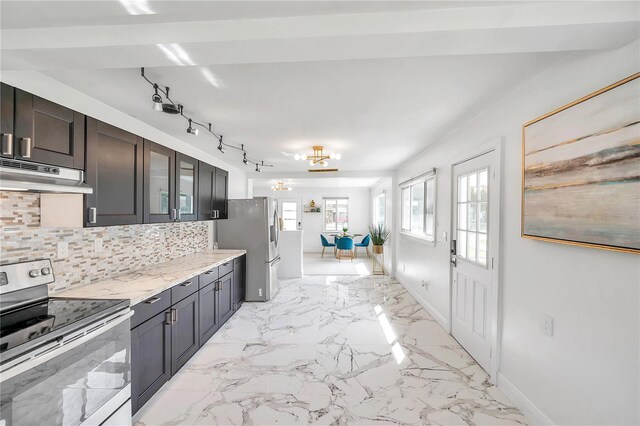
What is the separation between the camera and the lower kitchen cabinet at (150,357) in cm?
187

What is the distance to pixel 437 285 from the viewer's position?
3.63 m

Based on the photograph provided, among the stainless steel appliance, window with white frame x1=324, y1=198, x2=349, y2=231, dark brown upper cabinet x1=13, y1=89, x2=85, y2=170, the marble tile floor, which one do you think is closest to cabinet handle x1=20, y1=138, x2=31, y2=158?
dark brown upper cabinet x1=13, y1=89, x2=85, y2=170

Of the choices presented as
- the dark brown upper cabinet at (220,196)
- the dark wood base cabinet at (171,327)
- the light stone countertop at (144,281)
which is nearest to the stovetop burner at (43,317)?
the light stone countertop at (144,281)

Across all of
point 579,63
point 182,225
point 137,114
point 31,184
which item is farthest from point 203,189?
point 579,63

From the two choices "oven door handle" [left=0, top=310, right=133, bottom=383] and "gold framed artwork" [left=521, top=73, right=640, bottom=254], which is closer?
"oven door handle" [left=0, top=310, right=133, bottom=383]

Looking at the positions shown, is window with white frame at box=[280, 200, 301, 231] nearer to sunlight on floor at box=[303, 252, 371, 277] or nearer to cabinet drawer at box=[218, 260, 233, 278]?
sunlight on floor at box=[303, 252, 371, 277]

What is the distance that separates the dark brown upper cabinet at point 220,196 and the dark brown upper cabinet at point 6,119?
243cm

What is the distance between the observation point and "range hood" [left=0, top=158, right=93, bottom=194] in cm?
138

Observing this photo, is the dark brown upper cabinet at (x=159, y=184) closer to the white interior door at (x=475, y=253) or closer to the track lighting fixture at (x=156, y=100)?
the track lighting fixture at (x=156, y=100)

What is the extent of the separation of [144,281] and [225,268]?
4.17 feet

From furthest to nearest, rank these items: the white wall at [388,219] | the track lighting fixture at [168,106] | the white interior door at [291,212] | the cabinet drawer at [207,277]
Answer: the white interior door at [291,212]
the white wall at [388,219]
the cabinet drawer at [207,277]
the track lighting fixture at [168,106]

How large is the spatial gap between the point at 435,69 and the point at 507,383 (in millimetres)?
2372

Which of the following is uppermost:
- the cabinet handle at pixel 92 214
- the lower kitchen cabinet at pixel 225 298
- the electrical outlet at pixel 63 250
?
the cabinet handle at pixel 92 214

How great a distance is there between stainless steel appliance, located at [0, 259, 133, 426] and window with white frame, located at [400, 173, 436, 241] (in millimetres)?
3467
